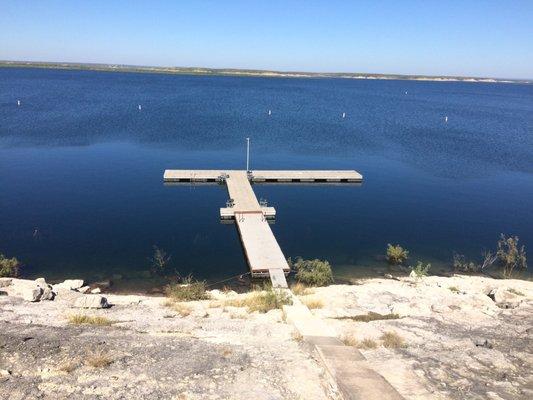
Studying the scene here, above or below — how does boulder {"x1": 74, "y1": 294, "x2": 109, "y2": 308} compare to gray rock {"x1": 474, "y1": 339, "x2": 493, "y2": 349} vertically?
below

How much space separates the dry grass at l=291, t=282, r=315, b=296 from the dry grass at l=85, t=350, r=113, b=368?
370 inches

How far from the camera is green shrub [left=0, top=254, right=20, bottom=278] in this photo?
1897 centimetres

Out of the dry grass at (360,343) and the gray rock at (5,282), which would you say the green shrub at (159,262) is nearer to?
the gray rock at (5,282)

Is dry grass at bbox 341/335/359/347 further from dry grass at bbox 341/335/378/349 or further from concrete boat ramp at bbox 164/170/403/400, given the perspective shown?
concrete boat ramp at bbox 164/170/403/400

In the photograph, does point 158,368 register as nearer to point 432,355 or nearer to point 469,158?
point 432,355

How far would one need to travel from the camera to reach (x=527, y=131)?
65.2 m

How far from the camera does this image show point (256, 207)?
27125mm

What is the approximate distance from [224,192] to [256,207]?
6122mm

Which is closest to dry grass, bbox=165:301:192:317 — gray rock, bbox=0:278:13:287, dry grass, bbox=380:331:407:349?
dry grass, bbox=380:331:407:349

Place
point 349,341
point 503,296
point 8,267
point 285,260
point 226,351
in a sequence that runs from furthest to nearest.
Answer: point 285,260, point 8,267, point 503,296, point 349,341, point 226,351

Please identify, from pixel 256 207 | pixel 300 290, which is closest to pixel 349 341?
pixel 300 290

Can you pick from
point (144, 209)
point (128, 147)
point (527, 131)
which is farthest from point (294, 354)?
point (527, 131)

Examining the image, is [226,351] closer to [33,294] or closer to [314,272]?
[33,294]

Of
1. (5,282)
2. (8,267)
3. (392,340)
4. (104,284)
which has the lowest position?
(104,284)
